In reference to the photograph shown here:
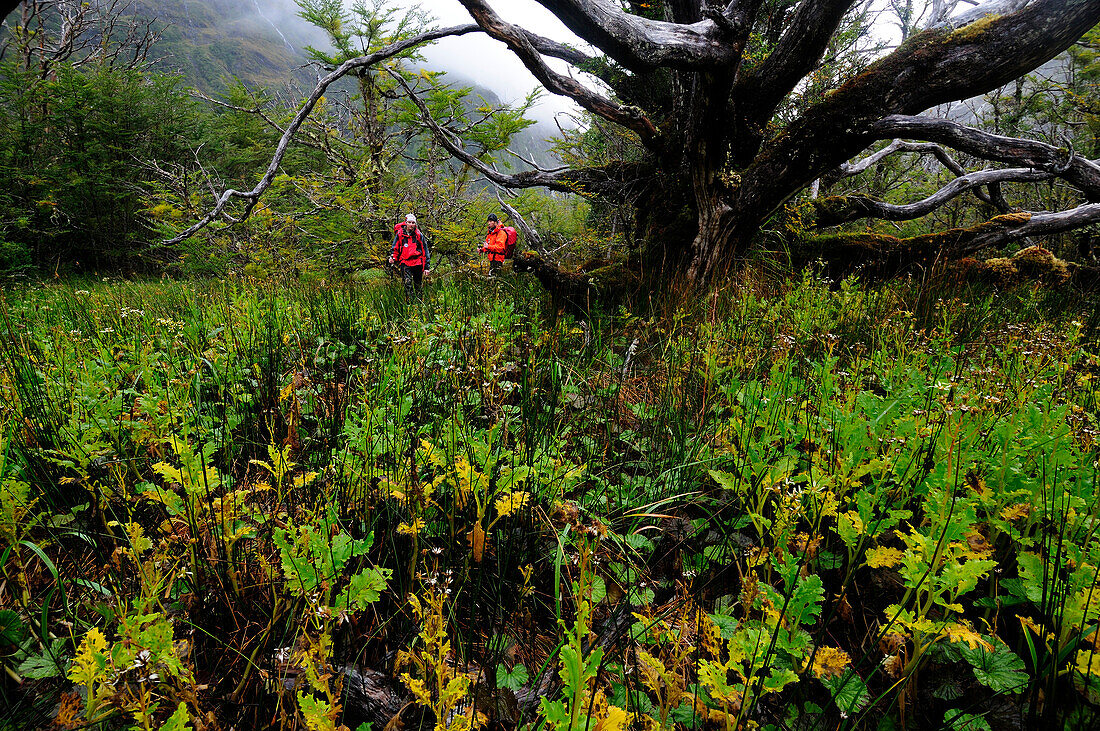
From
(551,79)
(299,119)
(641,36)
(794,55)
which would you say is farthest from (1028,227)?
(299,119)

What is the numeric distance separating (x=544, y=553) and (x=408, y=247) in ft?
23.3

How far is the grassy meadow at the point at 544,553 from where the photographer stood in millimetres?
997

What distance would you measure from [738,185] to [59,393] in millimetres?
5202

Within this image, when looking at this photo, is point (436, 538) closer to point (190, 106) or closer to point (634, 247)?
point (634, 247)

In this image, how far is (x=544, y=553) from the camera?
1542mm

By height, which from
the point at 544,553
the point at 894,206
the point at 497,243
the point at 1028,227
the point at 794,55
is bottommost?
the point at 544,553

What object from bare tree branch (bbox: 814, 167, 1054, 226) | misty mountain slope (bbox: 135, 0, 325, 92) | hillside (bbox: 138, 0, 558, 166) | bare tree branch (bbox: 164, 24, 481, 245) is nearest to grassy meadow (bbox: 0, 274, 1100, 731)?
bare tree branch (bbox: 164, 24, 481, 245)

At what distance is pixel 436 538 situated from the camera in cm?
149

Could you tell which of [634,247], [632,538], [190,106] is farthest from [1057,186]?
[190,106]

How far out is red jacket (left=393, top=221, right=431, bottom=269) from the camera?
298 inches

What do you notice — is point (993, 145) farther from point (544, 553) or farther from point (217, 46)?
point (217, 46)

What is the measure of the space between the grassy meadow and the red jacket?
536cm

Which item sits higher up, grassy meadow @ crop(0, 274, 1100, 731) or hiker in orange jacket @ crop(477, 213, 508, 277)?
hiker in orange jacket @ crop(477, 213, 508, 277)

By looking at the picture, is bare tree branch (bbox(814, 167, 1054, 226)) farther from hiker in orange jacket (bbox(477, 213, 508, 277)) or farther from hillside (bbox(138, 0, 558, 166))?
hillside (bbox(138, 0, 558, 166))
